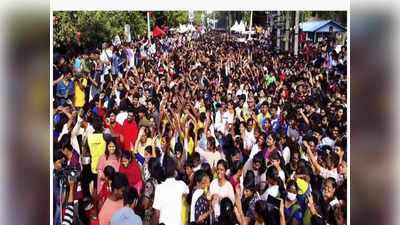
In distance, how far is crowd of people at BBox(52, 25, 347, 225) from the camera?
4.62 metres

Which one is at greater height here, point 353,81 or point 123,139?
point 353,81

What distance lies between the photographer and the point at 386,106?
4605mm

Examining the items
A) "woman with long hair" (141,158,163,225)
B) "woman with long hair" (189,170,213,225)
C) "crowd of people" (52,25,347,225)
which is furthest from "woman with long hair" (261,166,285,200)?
"woman with long hair" (141,158,163,225)

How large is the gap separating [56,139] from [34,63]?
0.72m

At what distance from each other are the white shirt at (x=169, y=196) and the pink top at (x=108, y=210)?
1.09 ft

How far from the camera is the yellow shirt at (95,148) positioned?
4.64 metres

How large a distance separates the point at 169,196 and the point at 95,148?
83 centimetres

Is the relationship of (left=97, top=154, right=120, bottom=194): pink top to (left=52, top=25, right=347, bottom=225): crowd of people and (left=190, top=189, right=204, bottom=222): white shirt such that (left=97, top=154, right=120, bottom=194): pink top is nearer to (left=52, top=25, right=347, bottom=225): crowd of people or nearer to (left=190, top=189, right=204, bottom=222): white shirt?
(left=52, top=25, right=347, bottom=225): crowd of people

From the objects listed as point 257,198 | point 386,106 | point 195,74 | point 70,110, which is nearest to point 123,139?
point 70,110

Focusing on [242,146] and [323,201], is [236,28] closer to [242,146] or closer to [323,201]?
[242,146]

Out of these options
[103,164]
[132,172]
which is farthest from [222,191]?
[103,164]

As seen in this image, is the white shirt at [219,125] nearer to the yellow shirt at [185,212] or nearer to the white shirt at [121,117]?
the yellow shirt at [185,212]

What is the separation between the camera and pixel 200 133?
4738mm

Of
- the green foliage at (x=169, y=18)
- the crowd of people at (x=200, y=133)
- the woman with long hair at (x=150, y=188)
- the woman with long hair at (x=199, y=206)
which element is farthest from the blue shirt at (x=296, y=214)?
the green foliage at (x=169, y=18)
